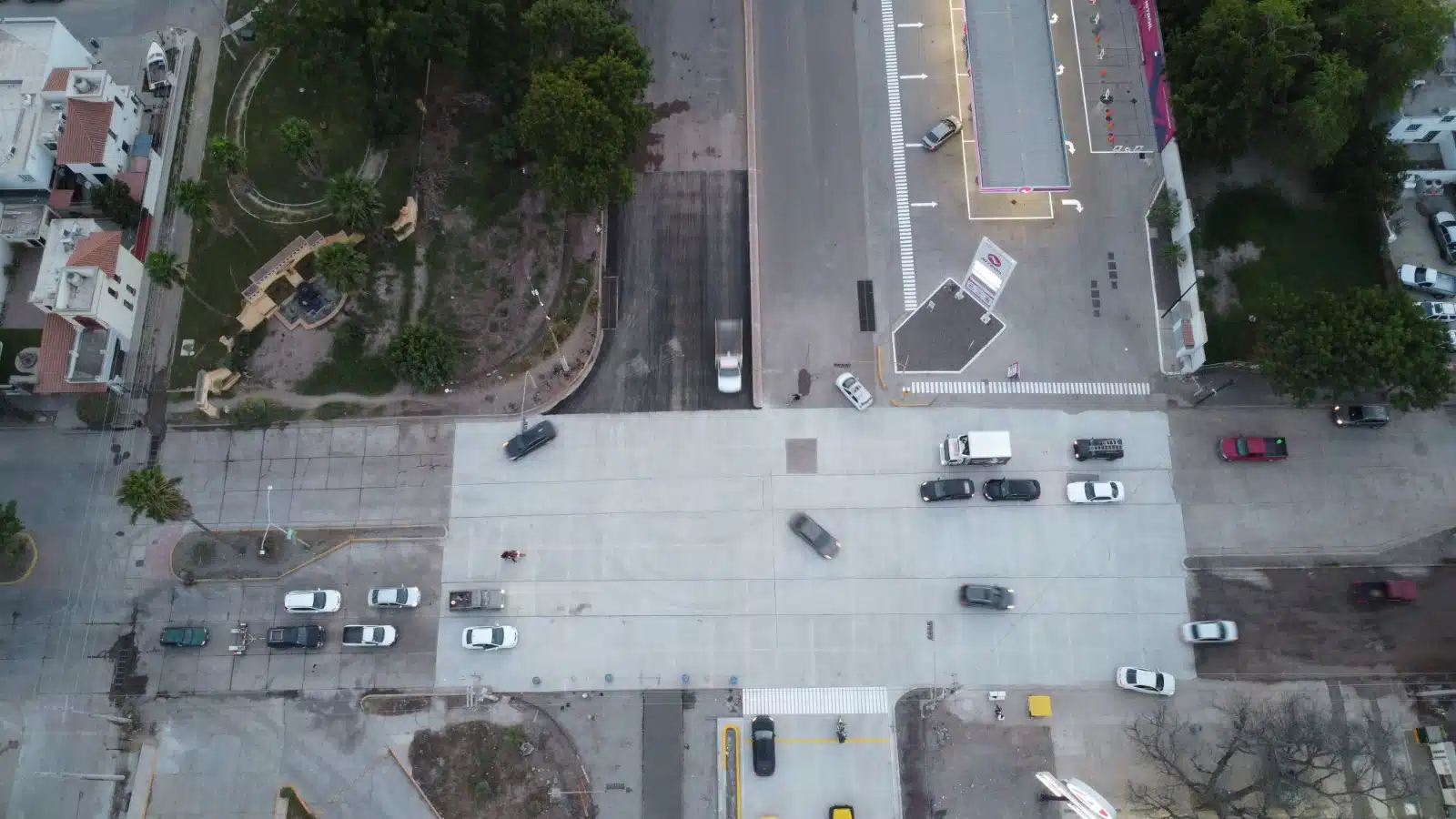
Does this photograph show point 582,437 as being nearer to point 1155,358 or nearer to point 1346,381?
point 1155,358

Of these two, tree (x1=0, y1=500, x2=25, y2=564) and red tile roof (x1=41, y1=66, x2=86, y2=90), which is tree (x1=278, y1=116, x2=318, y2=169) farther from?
tree (x1=0, y1=500, x2=25, y2=564)

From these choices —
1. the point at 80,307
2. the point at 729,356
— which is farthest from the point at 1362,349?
the point at 80,307

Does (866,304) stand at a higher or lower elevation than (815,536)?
higher

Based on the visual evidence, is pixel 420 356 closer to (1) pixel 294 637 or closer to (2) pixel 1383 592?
(1) pixel 294 637

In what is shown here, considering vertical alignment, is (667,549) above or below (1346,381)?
below

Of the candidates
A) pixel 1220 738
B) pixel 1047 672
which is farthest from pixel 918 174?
pixel 1220 738
